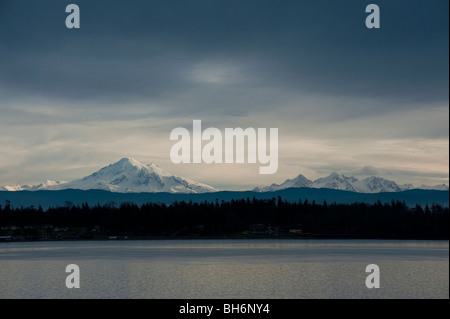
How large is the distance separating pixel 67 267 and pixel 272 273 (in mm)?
40792

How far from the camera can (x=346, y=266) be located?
116 m

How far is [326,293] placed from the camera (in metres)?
77.6

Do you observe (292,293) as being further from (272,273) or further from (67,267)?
(67,267)
